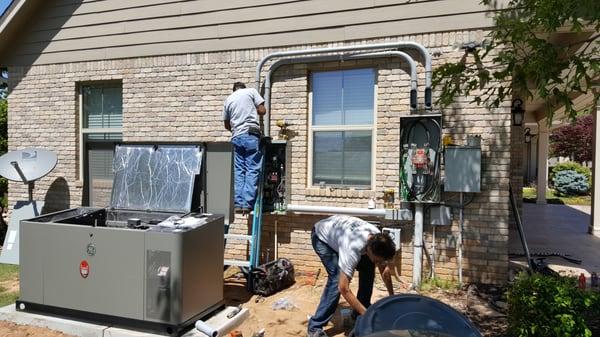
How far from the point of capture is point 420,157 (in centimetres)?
598

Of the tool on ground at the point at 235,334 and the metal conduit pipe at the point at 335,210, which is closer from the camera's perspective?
the tool on ground at the point at 235,334

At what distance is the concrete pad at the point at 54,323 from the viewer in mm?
4625

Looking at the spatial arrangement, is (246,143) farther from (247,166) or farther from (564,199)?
(564,199)

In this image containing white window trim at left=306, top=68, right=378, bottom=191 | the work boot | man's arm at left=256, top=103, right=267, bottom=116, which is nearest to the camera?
the work boot

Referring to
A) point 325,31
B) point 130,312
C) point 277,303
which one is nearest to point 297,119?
point 325,31

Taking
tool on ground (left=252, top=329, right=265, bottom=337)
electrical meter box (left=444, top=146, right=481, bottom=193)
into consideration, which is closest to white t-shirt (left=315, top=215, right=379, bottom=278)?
tool on ground (left=252, top=329, right=265, bottom=337)

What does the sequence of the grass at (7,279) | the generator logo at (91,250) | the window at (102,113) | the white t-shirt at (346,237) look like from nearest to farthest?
the white t-shirt at (346,237) < the generator logo at (91,250) < the grass at (7,279) < the window at (102,113)

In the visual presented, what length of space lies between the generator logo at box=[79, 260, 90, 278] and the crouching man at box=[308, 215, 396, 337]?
2.25 meters

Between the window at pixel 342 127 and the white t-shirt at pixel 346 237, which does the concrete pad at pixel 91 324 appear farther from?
the window at pixel 342 127

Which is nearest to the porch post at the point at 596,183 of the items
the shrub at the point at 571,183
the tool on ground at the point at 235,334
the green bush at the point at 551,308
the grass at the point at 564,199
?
the green bush at the point at 551,308

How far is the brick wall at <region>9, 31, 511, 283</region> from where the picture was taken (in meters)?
5.96

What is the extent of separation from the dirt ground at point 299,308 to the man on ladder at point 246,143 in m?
1.20

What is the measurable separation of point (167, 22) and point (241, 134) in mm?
2662

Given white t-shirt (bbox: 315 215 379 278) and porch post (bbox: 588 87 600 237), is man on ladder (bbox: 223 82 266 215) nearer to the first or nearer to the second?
white t-shirt (bbox: 315 215 379 278)
